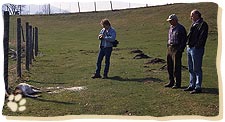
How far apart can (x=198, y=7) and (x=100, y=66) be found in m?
1.69

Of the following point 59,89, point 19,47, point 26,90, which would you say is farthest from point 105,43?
point 26,90

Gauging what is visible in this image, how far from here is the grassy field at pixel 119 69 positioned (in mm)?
5895

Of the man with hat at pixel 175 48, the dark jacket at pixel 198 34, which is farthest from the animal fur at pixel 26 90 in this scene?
the dark jacket at pixel 198 34

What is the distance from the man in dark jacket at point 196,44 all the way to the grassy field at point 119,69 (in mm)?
97

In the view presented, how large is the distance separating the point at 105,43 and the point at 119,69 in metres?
0.59

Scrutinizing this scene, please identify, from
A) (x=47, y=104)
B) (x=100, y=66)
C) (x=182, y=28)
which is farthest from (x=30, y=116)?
(x=182, y=28)

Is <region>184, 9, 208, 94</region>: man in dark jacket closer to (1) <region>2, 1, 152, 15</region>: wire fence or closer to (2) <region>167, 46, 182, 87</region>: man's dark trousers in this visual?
(2) <region>167, 46, 182, 87</region>: man's dark trousers

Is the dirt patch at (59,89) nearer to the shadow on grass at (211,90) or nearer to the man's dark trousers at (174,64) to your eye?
the man's dark trousers at (174,64)

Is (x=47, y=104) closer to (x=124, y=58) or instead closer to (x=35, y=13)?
(x=35, y=13)

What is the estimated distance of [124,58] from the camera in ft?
26.1

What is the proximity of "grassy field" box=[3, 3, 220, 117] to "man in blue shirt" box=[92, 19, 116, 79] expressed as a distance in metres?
0.13

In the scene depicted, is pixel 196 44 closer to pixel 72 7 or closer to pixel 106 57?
pixel 106 57

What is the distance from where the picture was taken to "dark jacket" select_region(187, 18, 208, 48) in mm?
6148

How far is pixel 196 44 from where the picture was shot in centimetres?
625
